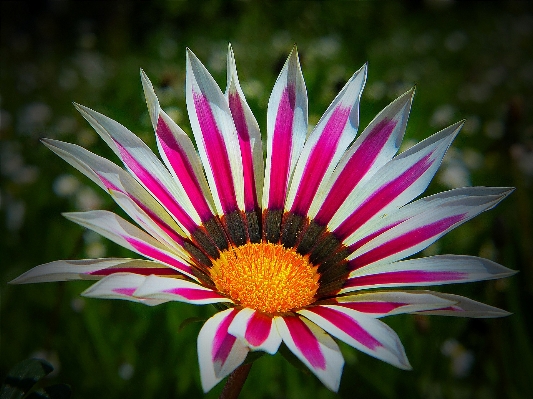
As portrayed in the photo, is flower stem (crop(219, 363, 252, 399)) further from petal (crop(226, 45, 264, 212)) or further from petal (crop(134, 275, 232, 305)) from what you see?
petal (crop(226, 45, 264, 212))

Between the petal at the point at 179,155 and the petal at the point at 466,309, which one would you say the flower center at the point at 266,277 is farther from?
the petal at the point at 466,309

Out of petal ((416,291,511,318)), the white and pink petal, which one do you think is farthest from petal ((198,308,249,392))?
the white and pink petal

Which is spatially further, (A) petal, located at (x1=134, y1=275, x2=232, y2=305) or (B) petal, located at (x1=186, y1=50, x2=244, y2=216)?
(B) petal, located at (x1=186, y1=50, x2=244, y2=216)

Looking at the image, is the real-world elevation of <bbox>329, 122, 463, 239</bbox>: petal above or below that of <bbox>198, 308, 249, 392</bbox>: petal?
above

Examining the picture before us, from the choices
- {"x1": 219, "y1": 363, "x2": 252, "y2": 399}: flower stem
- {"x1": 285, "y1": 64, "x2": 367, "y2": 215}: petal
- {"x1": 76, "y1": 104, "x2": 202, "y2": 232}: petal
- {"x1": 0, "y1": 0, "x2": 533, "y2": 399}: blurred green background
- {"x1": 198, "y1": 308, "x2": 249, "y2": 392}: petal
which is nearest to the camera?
{"x1": 198, "y1": 308, "x2": 249, "y2": 392}: petal

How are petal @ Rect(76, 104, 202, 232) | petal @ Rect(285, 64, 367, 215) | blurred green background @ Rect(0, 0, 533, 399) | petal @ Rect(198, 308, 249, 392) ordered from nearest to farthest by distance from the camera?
petal @ Rect(198, 308, 249, 392) → petal @ Rect(76, 104, 202, 232) → petal @ Rect(285, 64, 367, 215) → blurred green background @ Rect(0, 0, 533, 399)

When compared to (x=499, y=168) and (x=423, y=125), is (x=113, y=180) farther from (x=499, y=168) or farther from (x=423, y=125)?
(x=499, y=168)
